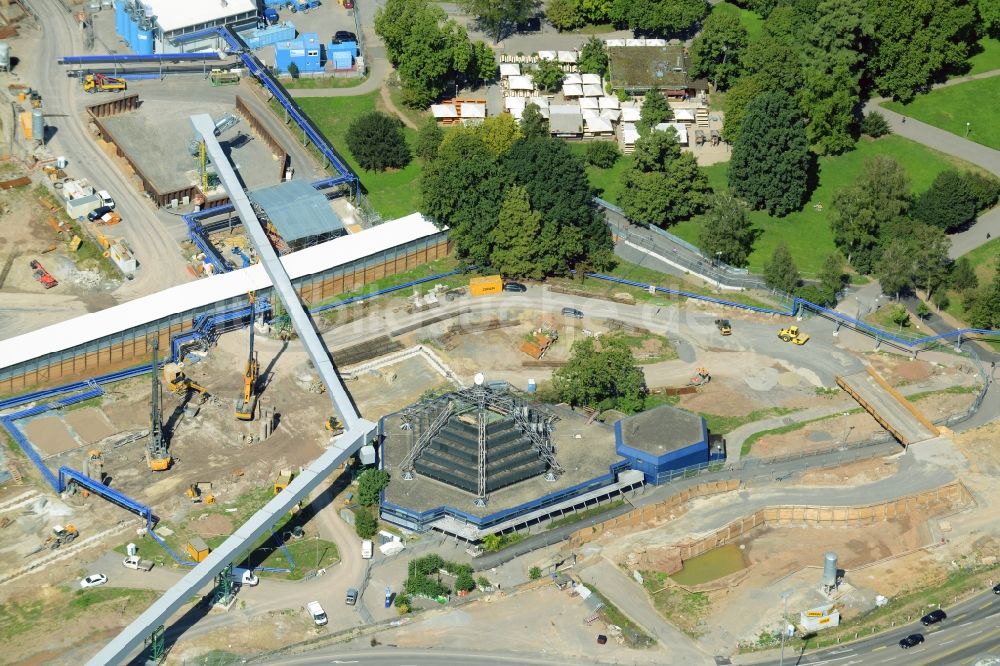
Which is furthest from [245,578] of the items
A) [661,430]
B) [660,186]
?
[660,186]

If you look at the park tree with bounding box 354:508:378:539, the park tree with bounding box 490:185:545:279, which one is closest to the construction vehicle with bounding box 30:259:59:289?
the park tree with bounding box 490:185:545:279

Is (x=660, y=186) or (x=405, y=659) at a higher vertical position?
(x=660, y=186)

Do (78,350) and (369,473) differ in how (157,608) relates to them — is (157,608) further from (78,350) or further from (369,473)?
(78,350)

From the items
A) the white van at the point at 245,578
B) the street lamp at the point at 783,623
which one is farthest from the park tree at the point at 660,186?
the white van at the point at 245,578

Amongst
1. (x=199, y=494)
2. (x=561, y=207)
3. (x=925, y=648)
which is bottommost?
(x=925, y=648)

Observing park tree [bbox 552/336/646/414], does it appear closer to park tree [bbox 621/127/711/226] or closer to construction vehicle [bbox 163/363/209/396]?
park tree [bbox 621/127/711/226]

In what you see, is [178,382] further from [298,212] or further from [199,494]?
[298,212]

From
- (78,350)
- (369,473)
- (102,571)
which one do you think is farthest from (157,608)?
(78,350)
